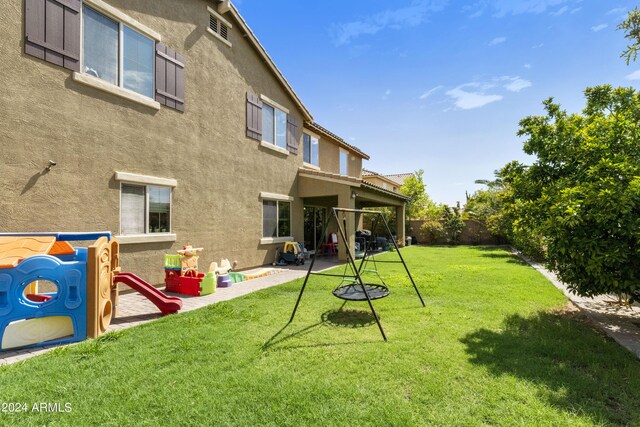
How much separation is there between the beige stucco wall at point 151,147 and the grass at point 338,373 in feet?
11.5

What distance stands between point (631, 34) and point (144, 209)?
40.2ft

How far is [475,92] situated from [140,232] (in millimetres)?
15937

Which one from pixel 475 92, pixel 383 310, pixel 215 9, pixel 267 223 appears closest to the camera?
pixel 383 310

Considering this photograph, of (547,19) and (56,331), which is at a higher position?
(547,19)

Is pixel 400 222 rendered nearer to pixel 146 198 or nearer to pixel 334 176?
pixel 334 176

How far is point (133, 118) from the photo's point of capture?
25.7ft

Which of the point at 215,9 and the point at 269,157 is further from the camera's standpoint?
the point at 269,157

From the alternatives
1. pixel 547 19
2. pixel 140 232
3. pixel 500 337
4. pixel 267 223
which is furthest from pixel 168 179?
pixel 547 19

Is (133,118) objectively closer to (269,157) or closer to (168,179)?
(168,179)

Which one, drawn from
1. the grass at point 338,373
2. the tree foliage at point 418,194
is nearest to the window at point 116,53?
the grass at point 338,373

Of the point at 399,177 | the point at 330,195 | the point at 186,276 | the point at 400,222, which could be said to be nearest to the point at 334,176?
the point at 330,195

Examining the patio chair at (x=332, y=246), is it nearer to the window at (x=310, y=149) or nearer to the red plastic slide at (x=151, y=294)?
the window at (x=310, y=149)

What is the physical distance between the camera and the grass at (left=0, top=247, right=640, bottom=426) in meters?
2.86

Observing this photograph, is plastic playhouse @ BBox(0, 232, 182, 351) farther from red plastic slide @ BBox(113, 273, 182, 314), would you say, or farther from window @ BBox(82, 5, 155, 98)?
window @ BBox(82, 5, 155, 98)
